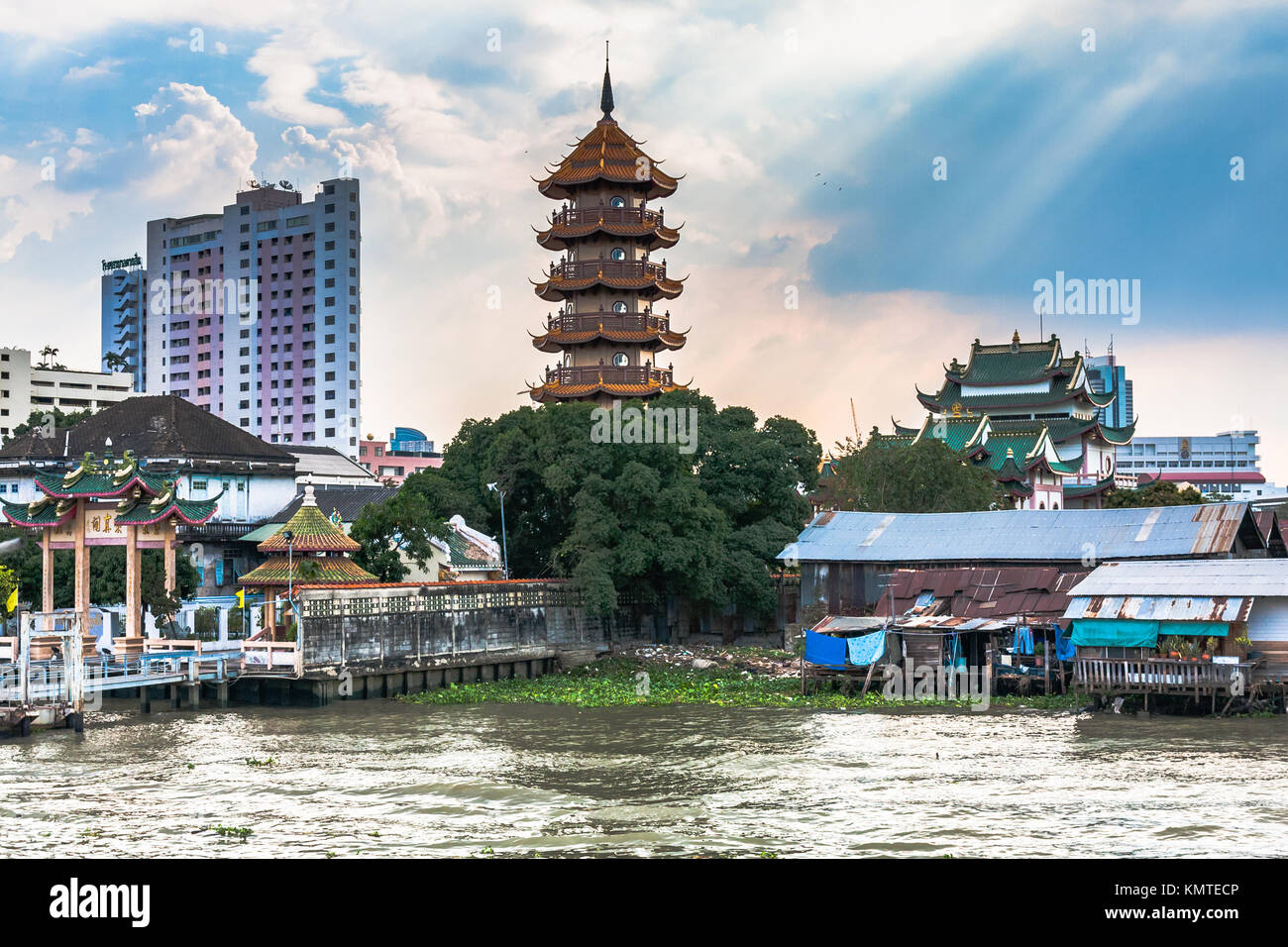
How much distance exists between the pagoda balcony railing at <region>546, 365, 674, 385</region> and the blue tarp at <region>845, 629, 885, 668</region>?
26.6 metres

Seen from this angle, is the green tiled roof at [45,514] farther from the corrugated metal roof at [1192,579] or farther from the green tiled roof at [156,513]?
the corrugated metal roof at [1192,579]

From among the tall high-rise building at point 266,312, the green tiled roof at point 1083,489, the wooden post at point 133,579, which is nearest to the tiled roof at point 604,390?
the green tiled roof at point 1083,489

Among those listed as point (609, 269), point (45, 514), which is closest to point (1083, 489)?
point (609, 269)

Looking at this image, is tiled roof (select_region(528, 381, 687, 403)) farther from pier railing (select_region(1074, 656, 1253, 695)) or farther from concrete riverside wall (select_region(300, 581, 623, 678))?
pier railing (select_region(1074, 656, 1253, 695))

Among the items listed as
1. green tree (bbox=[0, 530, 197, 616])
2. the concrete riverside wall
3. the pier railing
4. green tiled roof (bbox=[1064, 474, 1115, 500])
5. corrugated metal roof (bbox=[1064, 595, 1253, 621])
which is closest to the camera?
the pier railing

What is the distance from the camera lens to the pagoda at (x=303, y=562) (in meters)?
33.9

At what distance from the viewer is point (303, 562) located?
1356 inches

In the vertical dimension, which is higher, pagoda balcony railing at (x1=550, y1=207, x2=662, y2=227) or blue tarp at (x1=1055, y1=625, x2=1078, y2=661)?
pagoda balcony railing at (x1=550, y1=207, x2=662, y2=227)

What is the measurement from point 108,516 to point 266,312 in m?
90.2

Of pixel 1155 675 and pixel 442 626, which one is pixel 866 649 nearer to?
pixel 1155 675

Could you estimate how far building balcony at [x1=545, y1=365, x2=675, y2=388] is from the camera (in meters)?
58.3

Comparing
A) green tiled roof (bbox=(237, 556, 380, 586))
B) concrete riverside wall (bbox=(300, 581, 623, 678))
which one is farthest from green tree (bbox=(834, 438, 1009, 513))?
green tiled roof (bbox=(237, 556, 380, 586))

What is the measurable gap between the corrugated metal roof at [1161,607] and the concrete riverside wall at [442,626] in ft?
53.7
